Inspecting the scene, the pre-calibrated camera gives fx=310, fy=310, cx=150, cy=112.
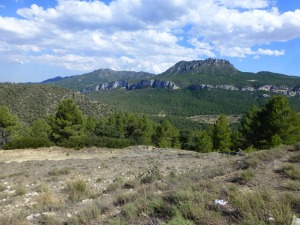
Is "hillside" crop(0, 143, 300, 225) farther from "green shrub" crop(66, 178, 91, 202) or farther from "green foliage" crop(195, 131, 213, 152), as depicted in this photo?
"green foliage" crop(195, 131, 213, 152)

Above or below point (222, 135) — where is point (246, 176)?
above

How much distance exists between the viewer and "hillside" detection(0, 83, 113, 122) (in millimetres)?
95562

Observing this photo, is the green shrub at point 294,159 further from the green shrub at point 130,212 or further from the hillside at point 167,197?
the green shrub at point 130,212

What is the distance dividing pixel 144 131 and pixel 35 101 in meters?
60.6

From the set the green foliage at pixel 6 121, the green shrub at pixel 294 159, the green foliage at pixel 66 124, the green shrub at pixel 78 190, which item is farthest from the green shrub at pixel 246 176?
the green foliage at pixel 6 121

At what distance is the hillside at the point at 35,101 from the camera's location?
95562 mm

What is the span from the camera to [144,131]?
5712cm

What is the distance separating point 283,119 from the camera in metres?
31.3

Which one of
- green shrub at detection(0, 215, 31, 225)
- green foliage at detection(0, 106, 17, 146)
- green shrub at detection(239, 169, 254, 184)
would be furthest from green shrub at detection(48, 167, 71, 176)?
green foliage at detection(0, 106, 17, 146)

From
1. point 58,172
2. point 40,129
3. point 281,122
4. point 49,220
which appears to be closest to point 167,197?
point 49,220

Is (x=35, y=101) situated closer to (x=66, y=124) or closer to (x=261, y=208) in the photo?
(x=66, y=124)

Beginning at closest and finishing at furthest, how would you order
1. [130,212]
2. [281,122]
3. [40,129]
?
[130,212] < [281,122] < [40,129]

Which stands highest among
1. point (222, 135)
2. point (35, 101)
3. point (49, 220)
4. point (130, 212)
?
point (130, 212)

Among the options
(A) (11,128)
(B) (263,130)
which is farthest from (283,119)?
(A) (11,128)
